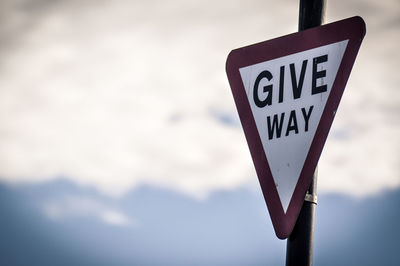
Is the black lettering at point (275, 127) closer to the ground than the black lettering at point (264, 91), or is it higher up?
closer to the ground

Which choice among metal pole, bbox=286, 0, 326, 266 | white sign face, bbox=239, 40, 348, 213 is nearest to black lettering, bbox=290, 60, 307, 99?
white sign face, bbox=239, 40, 348, 213

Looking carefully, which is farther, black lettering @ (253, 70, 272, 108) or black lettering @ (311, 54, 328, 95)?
black lettering @ (253, 70, 272, 108)

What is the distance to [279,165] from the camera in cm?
166

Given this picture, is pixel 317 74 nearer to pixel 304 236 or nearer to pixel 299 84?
pixel 299 84

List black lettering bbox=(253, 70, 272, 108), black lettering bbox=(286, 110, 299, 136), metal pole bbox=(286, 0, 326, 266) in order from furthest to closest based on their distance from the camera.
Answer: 1. black lettering bbox=(253, 70, 272, 108)
2. black lettering bbox=(286, 110, 299, 136)
3. metal pole bbox=(286, 0, 326, 266)

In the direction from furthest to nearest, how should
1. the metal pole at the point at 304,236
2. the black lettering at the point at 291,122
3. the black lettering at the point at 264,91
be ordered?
1. the black lettering at the point at 264,91
2. the black lettering at the point at 291,122
3. the metal pole at the point at 304,236

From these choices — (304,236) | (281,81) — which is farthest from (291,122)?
(304,236)

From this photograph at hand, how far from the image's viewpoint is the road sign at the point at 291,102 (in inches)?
63.3

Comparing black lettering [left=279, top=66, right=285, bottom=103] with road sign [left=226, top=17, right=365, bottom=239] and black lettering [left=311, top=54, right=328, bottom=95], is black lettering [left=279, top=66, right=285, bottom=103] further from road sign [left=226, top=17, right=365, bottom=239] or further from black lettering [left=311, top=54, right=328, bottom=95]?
black lettering [left=311, top=54, right=328, bottom=95]

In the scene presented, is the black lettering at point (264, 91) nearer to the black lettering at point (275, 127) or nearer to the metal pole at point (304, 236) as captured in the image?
the black lettering at point (275, 127)

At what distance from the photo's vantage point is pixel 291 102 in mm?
1714

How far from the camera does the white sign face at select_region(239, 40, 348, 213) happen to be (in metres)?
1.63

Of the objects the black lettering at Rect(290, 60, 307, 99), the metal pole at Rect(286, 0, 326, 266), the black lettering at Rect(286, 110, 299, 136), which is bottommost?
the metal pole at Rect(286, 0, 326, 266)

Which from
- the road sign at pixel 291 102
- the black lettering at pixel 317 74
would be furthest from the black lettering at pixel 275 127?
the black lettering at pixel 317 74
